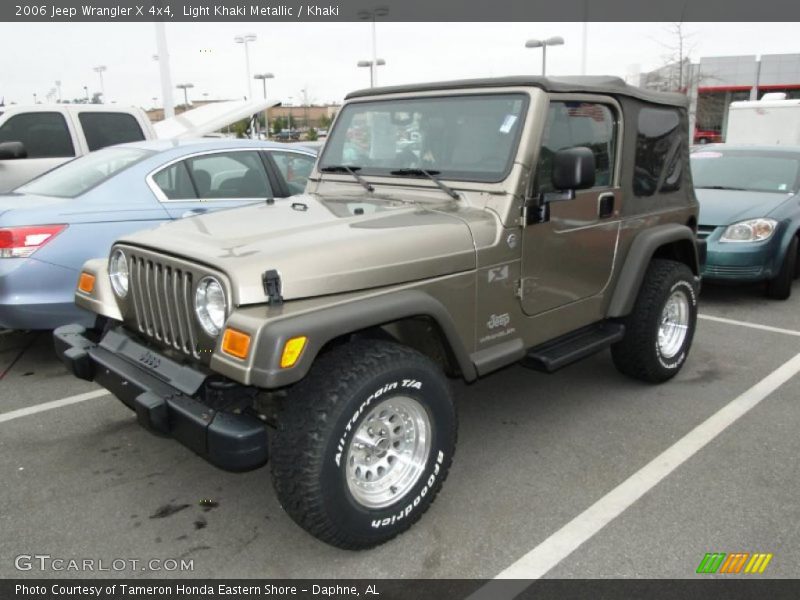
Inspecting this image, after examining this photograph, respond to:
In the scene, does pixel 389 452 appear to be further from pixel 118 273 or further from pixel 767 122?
pixel 767 122

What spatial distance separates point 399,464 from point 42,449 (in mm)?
2196

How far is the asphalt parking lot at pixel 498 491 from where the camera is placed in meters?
Answer: 2.79

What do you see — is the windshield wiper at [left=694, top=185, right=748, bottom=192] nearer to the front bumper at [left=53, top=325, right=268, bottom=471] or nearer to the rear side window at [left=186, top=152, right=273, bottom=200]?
the rear side window at [left=186, top=152, right=273, bottom=200]

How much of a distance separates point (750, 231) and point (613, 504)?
482 cm

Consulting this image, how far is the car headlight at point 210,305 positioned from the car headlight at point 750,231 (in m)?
5.94

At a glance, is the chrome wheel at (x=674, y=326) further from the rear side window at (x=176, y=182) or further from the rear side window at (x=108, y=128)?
the rear side window at (x=108, y=128)

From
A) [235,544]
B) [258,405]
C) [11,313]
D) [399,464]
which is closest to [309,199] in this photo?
[258,405]

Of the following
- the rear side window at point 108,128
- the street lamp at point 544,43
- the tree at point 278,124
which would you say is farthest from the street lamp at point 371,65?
the tree at point 278,124

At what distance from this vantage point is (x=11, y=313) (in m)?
4.45

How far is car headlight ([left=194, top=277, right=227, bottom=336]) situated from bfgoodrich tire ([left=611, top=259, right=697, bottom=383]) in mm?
2788

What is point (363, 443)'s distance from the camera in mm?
2771

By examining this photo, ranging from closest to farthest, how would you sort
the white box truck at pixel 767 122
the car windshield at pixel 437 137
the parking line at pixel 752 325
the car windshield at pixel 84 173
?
the car windshield at pixel 437 137 < the car windshield at pixel 84 173 < the parking line at pixel 752 325 < the white box truck at pixel 767 122

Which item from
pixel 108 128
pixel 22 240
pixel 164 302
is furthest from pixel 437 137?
pixel 108 128
